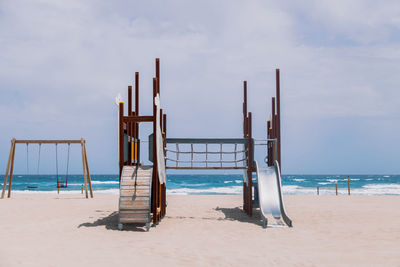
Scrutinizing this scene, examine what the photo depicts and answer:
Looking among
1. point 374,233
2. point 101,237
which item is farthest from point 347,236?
point 101,237

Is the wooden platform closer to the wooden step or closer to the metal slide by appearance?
the wooden step

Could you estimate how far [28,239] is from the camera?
8.74 metres

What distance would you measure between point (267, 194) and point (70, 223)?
5.72m

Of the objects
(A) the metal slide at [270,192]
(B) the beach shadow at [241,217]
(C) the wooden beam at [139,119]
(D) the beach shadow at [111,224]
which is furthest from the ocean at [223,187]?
(C) the wooden beam at [139,119]

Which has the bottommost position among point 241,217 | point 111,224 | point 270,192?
point 241,217

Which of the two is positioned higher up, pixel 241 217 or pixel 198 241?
pixel 198 241

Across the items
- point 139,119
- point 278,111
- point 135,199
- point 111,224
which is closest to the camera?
point 135,199

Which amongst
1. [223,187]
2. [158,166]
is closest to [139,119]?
[158,166]

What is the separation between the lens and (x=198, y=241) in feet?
28.5

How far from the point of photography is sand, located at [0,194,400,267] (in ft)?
22.5

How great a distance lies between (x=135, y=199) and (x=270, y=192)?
4.53 m

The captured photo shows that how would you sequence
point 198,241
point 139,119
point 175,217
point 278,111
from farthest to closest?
point 278,111 → point 175,217 → point 139,119 → point 198,241

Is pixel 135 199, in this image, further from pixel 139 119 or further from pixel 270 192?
pixel 270 192

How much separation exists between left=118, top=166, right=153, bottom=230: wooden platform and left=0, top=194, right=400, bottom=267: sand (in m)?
0.35
